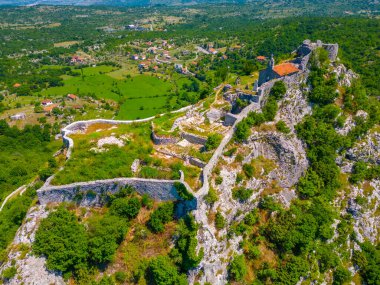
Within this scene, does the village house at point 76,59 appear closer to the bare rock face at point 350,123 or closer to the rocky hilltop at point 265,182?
the rocky hilltop at point 265,182

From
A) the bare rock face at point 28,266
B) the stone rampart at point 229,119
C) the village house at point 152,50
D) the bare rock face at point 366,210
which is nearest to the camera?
the bare rock face at point 28,266


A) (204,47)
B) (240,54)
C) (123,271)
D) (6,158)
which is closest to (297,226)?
(123,271)

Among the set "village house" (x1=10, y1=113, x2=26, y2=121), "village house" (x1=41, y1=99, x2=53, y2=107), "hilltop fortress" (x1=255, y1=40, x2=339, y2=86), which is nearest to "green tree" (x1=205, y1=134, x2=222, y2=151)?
"hilltop fortress" (x1=255, y1=40, x2=339, y2=86)

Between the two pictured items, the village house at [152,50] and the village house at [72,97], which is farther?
the village house at [152,50]

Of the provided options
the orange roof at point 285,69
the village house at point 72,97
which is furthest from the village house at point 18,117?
the orange roof at point 285,69

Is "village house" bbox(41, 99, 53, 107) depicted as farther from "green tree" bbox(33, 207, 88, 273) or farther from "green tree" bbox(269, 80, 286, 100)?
"green tree" bbox(269, 80, 286, 100)

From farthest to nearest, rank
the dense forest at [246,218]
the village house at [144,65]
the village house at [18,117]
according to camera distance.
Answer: the village house at [144,65] → the village house at [18,117] → the dense forest at [246,218]

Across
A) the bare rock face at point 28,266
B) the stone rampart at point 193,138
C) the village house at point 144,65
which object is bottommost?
the village house at point 144,65

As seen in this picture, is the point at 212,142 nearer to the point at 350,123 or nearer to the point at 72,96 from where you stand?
the point at 350,123
